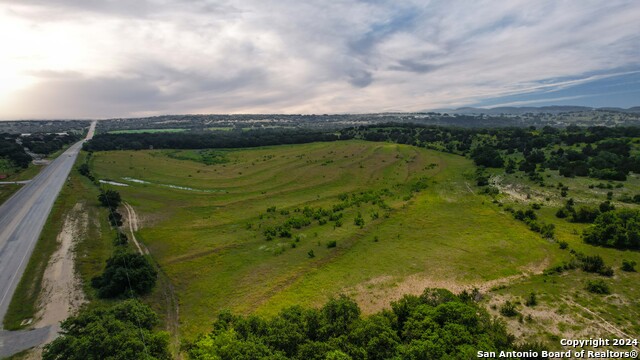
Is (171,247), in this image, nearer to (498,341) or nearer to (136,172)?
(498,341)

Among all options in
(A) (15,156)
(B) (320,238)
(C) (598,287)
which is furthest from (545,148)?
(A) (15,156)

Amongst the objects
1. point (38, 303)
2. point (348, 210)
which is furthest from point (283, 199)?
point (38, 303)

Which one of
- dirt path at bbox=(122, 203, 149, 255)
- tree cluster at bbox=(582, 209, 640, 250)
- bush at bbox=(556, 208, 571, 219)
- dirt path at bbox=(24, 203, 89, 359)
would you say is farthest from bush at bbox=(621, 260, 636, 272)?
dirt path at bbox=(122, 203, 149, 255)

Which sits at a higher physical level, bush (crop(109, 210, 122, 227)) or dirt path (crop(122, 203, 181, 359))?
bush (crop(109, 210, 122, 227))

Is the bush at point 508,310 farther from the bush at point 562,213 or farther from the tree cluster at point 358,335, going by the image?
the bush at point 562,213

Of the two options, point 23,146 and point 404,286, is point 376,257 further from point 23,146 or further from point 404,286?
point 23,146

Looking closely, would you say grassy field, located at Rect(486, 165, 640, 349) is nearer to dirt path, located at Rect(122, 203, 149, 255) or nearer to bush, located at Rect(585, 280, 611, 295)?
bush, located at Rect(585, 280, 611, 295)
